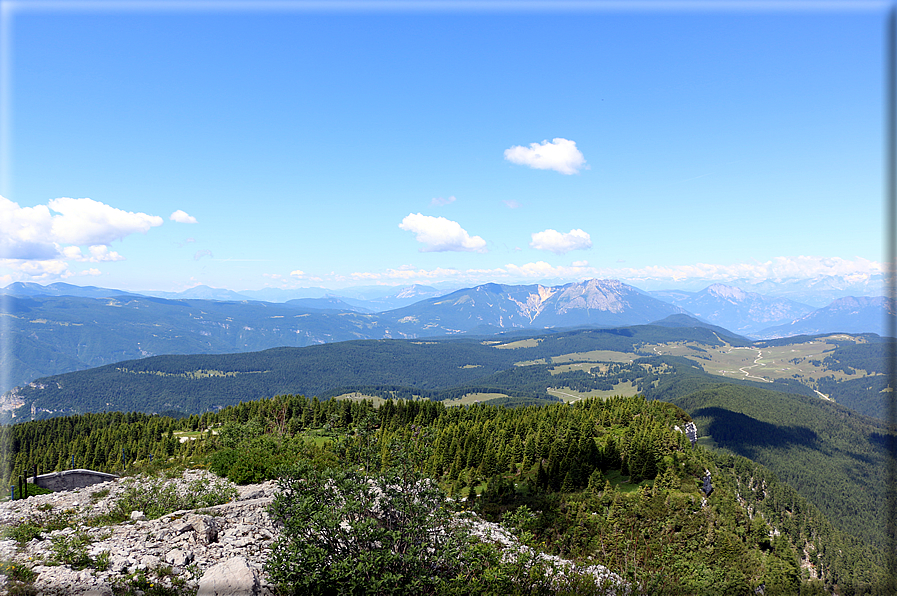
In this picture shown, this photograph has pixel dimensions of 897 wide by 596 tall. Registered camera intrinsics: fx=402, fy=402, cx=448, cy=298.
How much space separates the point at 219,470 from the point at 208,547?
1724cm

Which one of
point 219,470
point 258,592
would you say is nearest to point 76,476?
point 219,470

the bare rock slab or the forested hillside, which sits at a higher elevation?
the bare rock slab

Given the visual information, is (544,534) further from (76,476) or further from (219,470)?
(76,476)

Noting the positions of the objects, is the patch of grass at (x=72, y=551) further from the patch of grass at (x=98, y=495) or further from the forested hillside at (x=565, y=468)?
the patch of grass at (x=98, y=495)

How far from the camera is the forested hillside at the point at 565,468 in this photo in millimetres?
21972

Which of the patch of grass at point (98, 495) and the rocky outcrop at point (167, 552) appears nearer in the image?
the rocky outcrop at point (167, 552)

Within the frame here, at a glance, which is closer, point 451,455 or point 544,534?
point 544,534

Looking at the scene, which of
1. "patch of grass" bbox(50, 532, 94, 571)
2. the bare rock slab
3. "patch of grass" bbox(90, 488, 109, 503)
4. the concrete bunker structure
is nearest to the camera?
the bare rock slab

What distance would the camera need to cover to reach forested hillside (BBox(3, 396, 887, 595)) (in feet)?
72.1

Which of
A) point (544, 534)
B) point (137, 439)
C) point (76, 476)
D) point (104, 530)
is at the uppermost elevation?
A: point (104, 530)

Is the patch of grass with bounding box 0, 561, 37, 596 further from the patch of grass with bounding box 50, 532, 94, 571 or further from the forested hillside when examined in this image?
the forested hillside

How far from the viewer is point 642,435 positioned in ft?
134

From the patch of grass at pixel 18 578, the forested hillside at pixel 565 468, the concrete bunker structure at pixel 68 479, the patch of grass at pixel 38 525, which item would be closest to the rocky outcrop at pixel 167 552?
the patch of grass at pixel 18 578

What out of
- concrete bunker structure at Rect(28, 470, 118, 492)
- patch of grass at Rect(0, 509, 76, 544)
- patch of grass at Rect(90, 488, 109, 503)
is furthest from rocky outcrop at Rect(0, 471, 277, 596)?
concrete bunker structure at Rect(28, 470, 118, 492)
